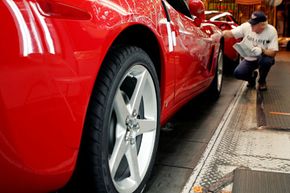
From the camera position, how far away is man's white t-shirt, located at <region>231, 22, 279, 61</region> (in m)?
4.70

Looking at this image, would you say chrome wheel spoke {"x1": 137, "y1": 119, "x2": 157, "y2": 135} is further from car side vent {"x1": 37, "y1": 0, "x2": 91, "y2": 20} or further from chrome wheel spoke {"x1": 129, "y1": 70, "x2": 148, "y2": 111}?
car side vent {"x1": 37, "y1": 0, "x2": 91, "y2": 20}

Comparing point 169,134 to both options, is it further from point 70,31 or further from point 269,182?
point 70,31

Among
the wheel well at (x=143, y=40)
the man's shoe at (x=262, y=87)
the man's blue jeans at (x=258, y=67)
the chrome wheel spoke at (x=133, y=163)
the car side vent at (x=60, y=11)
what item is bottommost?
the man's shoe at (x=262, y=87)

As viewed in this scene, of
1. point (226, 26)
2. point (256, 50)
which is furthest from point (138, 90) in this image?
point (226, 26)

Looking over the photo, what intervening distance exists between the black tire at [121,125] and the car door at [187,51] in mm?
407

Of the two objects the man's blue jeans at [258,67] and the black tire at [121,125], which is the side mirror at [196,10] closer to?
the black tire at [121,125]

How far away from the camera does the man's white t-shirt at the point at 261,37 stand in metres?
4.70

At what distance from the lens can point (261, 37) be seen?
4.74m

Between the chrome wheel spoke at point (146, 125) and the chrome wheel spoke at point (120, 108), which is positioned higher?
the chrome wheel spoke at point (120, 108)

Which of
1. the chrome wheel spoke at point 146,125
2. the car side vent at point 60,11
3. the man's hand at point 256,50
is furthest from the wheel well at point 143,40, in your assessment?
the man's hand at point 256,50

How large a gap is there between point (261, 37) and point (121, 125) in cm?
360

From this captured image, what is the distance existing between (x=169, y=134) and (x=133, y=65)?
141cm

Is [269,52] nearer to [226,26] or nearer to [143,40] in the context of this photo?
[226,26]

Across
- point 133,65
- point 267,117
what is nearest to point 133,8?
point 133,65
